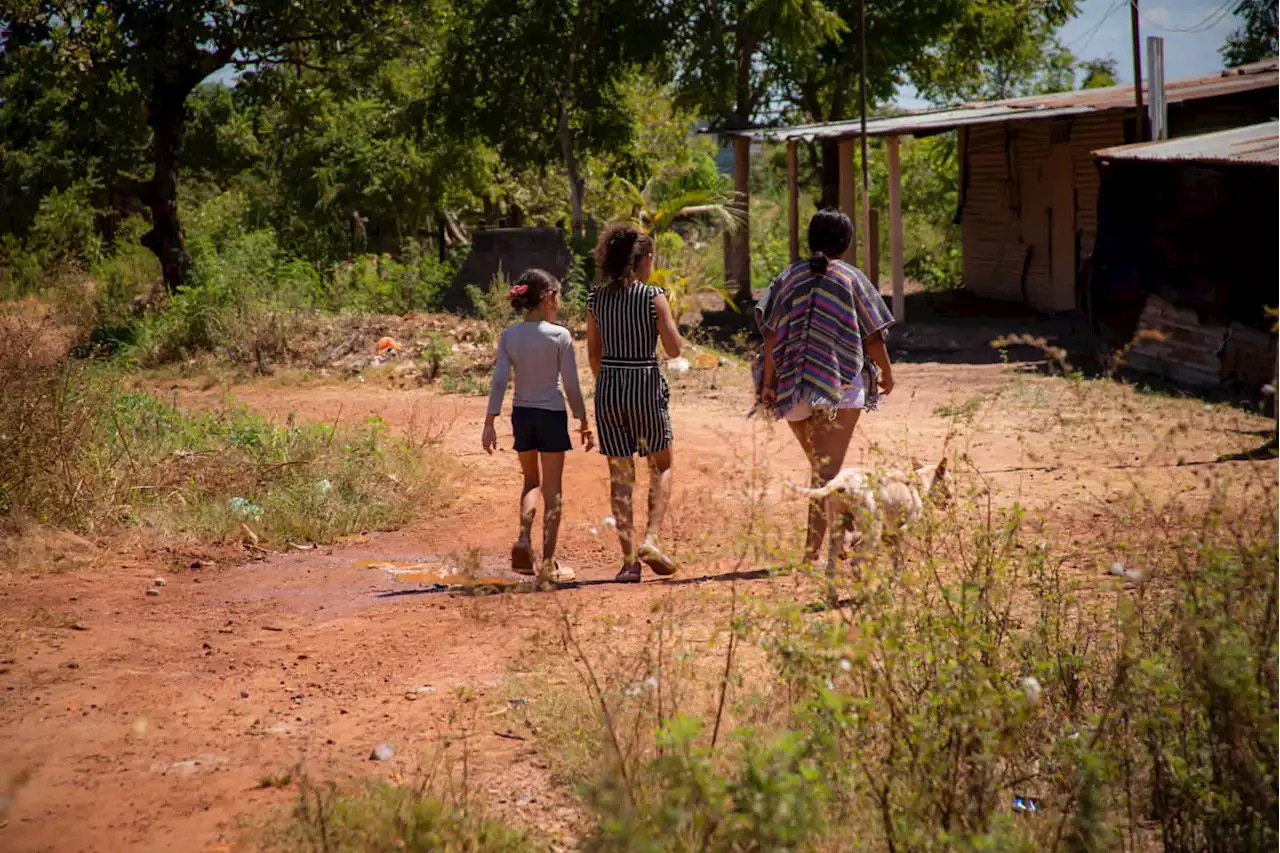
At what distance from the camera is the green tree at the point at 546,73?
19547 mm

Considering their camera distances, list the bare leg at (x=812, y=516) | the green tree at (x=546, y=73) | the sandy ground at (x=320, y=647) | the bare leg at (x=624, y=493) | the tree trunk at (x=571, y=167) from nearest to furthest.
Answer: the sandy ground at (x=320, y=647), the bare leg at (x=624, y=493), the bare leg at (x=812, y=516), the tree trunk at (x=571, y=167), the green tree at (x=546, y=73)

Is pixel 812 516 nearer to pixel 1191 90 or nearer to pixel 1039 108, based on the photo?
pixel 1039 108

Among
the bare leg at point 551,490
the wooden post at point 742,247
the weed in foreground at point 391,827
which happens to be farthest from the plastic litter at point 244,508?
the wooden post at point 742,247

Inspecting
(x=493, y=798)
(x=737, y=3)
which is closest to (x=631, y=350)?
(x=493, y=798)

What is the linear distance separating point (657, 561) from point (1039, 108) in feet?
41.6

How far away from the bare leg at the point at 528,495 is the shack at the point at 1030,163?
1077 centimetres

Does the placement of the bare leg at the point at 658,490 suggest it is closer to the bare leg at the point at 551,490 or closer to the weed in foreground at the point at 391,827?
the bare leg at the point at 551,490

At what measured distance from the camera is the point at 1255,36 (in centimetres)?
2606

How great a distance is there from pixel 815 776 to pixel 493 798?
4.59 feet

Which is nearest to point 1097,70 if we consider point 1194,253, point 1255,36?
point 1255,36

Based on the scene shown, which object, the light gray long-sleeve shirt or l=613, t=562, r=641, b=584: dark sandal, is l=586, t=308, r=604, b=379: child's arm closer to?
the light gray long-sleeve shirt

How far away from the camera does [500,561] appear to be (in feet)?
21.6

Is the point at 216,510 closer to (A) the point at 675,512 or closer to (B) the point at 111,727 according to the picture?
(A) the point at 675,512

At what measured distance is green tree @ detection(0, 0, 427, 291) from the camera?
1576 cm
